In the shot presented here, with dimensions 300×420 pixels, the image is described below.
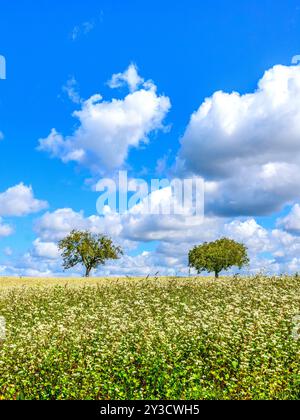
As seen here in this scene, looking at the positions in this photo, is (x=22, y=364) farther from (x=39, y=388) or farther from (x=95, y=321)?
(x=95, y=321)

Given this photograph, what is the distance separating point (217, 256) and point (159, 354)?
61.1 metres

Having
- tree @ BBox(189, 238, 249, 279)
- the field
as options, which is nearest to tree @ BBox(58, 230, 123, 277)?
tree @ BBox(189, 238, 249, 279)

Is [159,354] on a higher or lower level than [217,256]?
lower

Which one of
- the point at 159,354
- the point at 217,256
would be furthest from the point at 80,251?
the point at 159,354

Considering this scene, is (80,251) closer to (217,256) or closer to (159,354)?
(217,256)

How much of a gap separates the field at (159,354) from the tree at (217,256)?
52.4 metres

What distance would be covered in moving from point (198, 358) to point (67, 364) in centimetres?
429

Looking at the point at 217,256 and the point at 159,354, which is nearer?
the point at 159,354

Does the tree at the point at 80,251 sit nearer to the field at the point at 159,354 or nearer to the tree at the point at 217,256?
the tree at the point at 217,256

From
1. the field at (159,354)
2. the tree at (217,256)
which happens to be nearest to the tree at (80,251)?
the tree at (217,256)

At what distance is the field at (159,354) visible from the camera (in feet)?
50.0

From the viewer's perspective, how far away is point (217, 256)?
77000 mm

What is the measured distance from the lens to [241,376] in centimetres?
1598

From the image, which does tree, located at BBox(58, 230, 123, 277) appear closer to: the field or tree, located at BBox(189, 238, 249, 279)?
tree, located at BBox(189, 238, 249, 279)
